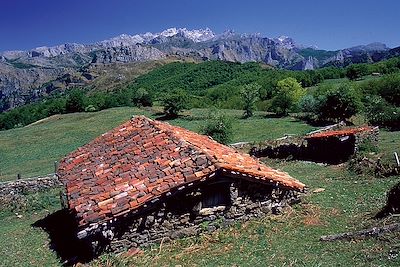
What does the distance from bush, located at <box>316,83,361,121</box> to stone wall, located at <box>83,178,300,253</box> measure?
42045mm

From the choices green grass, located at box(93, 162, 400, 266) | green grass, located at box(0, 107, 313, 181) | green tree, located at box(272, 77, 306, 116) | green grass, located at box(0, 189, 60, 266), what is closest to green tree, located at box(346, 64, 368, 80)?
green tree, located at box(272, 77, 306, 116)

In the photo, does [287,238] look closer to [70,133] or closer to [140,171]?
[140,171]

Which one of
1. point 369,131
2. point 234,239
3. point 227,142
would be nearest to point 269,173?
point 234,239

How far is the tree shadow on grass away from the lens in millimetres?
14122

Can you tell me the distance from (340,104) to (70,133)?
44206 mm

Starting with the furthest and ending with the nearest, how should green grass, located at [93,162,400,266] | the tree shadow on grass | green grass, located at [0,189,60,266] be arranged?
green grass, located at [0,189,60,266], the tree shadow on grass, green grass, located at [93,162,400,266]

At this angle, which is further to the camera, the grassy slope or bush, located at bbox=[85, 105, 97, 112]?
bush, located at bbox=[85, 105, 97, 112]

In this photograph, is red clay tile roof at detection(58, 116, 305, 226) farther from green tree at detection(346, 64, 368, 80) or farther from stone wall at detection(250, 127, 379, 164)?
green tree at detection(346, 64, 368, 80)

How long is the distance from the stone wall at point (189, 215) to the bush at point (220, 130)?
81.9 ft

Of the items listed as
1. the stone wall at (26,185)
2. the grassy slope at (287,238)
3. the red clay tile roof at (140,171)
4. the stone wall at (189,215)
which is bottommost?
the stone wall at (26,185)

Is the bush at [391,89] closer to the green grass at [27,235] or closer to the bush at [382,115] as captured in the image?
the bush at [382,115]

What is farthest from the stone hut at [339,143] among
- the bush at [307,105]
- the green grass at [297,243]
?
the bush at [307,105]

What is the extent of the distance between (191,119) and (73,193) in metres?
54.2

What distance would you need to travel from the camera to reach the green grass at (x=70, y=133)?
2026 inches
